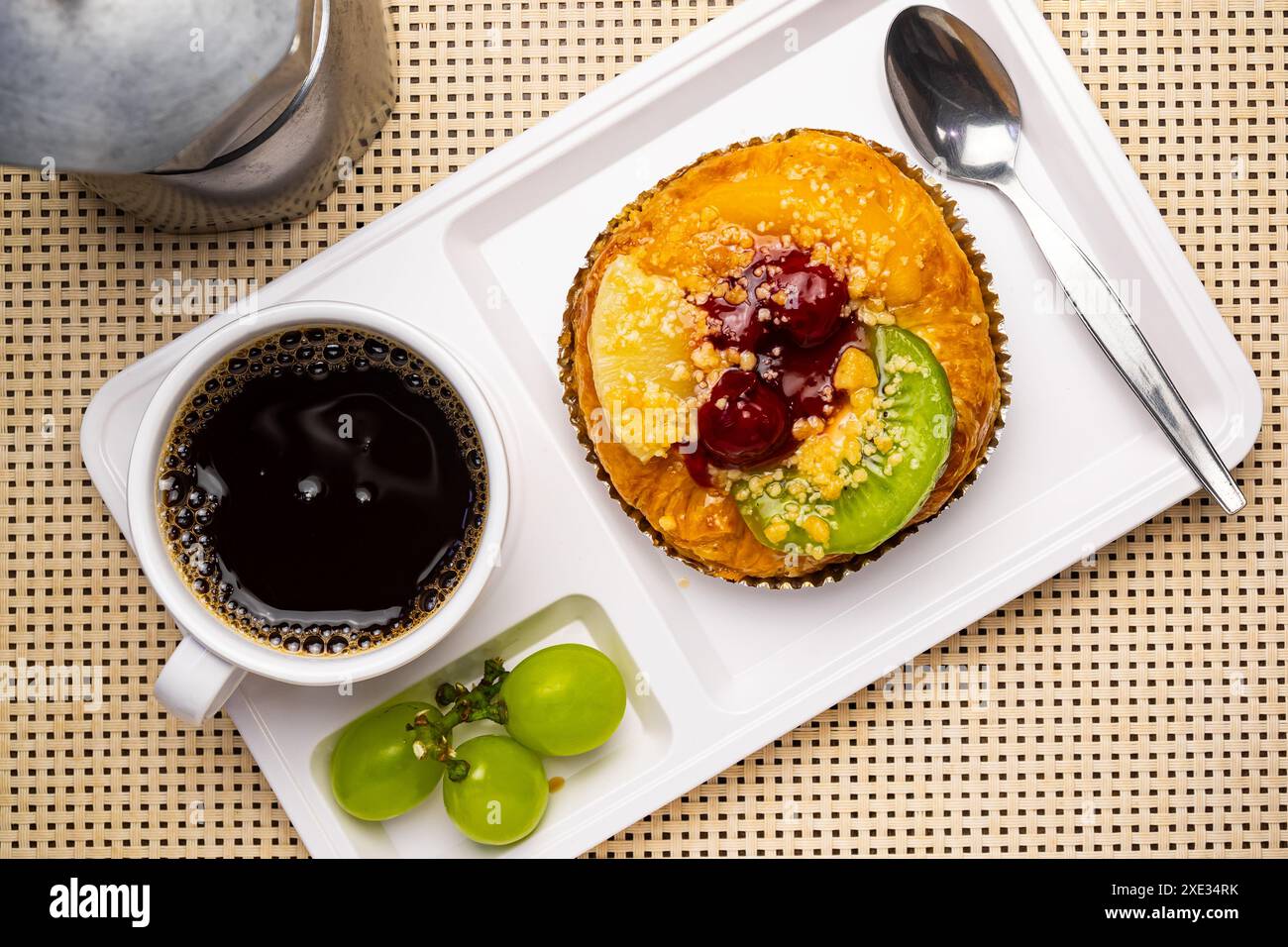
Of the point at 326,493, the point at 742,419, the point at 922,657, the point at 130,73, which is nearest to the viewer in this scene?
the point at 130,73

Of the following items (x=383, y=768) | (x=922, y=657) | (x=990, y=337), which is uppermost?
(x=990, y=337)

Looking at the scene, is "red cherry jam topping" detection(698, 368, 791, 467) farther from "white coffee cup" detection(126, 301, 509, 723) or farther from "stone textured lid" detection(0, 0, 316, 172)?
"stone textured lid" detection(0, 0, 316, 172)

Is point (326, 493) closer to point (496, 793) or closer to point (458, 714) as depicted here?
point (458, 714)

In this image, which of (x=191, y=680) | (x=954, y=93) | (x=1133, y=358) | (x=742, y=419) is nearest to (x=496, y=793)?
(x=191, y=680)

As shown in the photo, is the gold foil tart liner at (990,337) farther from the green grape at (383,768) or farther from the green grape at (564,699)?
the green grape at (383,768)

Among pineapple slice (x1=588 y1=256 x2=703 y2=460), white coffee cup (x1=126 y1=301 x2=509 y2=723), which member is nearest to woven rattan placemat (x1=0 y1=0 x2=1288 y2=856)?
white coffee cup (x1=126 y1=301 x2=509 y2=723)

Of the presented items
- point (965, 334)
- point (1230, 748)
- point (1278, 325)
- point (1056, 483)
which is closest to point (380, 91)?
point (965, 334)
